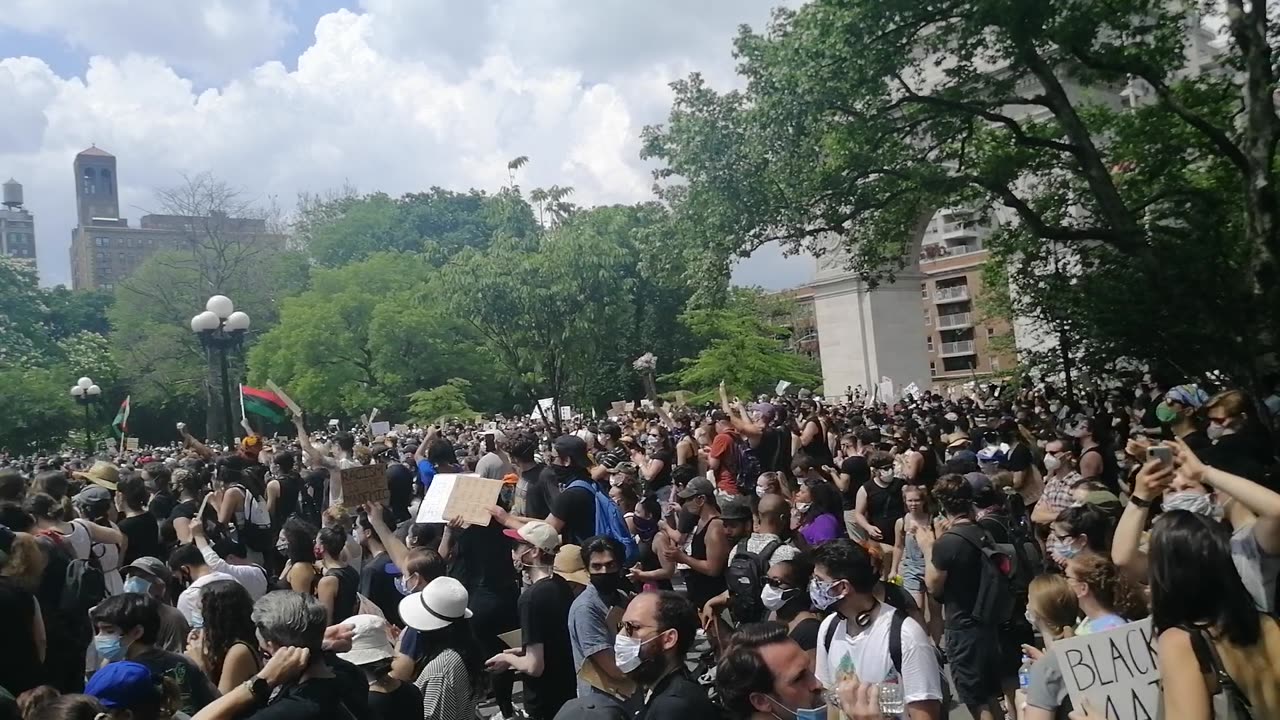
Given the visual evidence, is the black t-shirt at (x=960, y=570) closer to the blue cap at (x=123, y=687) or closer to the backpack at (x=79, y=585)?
the blue cap at (x=123, y=687)

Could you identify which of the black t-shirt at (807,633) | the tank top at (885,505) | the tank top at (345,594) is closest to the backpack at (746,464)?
the tank top at (885,505)

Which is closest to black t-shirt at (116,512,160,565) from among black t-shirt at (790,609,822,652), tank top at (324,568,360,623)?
tank top at (324,568,360,623)

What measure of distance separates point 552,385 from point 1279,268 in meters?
31.7

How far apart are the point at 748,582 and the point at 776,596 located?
0.61 metres

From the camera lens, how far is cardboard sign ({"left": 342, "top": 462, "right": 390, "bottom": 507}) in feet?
28.9

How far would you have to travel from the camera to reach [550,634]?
5.74 m

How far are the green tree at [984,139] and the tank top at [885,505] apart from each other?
811cm

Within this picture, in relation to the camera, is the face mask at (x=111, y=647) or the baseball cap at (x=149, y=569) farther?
the baseball cap at (x=149, y=569)

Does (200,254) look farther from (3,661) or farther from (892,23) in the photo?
(3,661)

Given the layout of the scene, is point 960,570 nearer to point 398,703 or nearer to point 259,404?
point 398,703

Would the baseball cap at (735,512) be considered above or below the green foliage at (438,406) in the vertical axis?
below

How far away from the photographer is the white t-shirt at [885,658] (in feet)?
14.1

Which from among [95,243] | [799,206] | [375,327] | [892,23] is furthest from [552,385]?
[95,243]

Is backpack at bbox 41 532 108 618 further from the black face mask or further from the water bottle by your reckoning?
the water bottle
